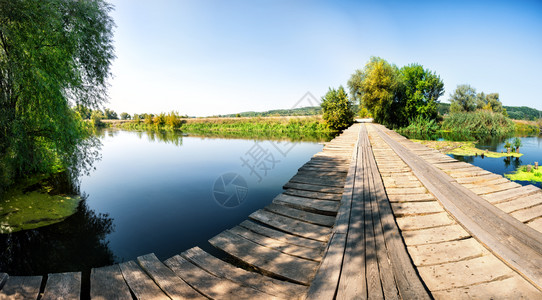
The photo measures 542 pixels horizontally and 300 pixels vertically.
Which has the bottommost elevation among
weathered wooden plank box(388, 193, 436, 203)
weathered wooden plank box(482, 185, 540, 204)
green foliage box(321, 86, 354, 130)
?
weathered wooden plank box(388, 193, 436, 203)

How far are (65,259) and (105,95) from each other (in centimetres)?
600

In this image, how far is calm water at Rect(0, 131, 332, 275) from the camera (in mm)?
3953

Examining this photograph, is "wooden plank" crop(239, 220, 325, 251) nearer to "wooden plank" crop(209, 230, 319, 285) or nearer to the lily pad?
"wooden plank" crop(209, 230, 319, 285)

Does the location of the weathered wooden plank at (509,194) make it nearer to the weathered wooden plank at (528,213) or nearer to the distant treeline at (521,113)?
the weathered wooden plank at (528,213)

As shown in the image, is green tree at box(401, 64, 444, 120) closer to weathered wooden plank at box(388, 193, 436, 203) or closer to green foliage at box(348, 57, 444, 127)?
green foliage at box(348, 57, 444, 127)

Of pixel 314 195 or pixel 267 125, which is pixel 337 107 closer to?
pixel 267 125

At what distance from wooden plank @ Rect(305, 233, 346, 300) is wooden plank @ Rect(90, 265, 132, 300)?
1.57m

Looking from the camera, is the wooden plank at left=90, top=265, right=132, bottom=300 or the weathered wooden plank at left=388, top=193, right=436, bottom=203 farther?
the weathered wooden plank at left=388, top=193, right=436, bottom=203

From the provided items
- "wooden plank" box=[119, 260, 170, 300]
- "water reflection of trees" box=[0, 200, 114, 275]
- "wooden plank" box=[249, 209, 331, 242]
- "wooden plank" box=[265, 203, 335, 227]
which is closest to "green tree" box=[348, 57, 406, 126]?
"wooden plank" box=[265, 203, 335, 227]

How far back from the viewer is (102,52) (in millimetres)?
7242

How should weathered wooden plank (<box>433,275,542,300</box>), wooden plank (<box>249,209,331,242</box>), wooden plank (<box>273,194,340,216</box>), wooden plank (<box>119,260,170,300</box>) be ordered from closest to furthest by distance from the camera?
weathered wooden plank (<box>433,275,542,300</box>)
wooden plank (<box>119,260,170,300</box>)
wooden plank (<box>249,209,331,242</box>)
wooden plank (<box>273,194,340,216</box>)

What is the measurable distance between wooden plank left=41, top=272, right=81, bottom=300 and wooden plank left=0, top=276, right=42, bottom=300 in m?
0.09

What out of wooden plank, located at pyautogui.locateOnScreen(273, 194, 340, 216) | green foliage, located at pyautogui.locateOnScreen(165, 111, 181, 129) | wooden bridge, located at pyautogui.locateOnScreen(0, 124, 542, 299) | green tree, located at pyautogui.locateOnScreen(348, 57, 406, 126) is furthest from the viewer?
green foliage, located at pyautogui.locateOnScreen(165, 111, 181, 129)

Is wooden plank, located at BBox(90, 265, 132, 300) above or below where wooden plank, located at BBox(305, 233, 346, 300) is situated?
below
